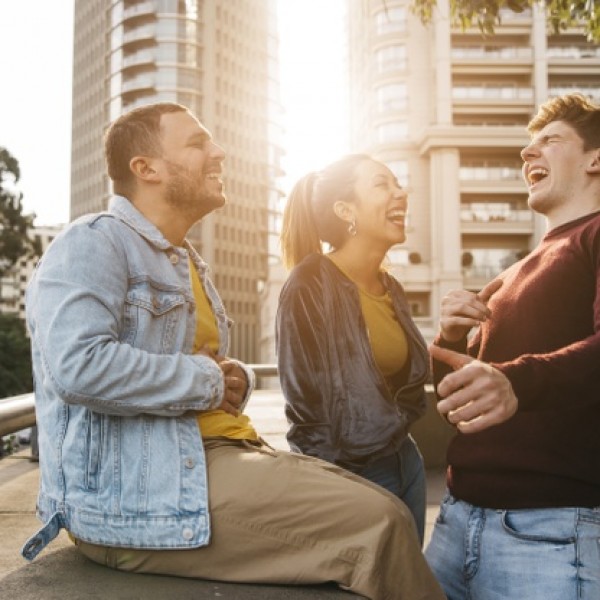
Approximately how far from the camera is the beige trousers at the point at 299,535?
5.82 feet

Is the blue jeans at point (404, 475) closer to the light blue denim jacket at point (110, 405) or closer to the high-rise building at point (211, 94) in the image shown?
the light blue denim jacket at point (110, 405)

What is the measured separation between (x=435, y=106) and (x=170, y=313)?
160ft

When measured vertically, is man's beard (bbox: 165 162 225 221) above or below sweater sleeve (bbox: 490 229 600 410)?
above

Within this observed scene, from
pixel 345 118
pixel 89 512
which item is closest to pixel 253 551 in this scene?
pixel 89 512

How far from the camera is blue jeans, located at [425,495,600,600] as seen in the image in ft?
6.04

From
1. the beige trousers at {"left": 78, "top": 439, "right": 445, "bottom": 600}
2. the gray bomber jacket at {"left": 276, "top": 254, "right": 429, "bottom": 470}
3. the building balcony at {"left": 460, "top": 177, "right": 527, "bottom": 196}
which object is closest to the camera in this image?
the beige trousers at {"left": 78, "top": 439, "right": 445, "bottom": 600}

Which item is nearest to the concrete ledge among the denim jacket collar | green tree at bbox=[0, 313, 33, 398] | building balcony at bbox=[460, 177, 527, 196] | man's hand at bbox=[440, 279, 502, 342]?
man's hand at bbox=[440, 279, 502, 342]

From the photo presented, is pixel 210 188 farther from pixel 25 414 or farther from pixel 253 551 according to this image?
pixel 25 414

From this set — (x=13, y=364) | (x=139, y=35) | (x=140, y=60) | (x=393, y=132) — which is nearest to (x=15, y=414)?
(x=13, y=364)

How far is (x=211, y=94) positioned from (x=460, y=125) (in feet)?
144

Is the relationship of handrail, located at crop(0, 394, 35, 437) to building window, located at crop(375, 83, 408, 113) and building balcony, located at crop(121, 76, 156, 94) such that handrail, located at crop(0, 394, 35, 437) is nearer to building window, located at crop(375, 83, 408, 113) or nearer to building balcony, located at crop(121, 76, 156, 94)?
building window, located at crop(375, 83, 408, 113)

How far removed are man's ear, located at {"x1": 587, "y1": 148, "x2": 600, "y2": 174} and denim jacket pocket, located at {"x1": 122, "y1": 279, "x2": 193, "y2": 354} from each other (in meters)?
1.12

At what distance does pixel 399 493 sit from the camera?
281cm

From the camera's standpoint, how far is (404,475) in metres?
2.83
